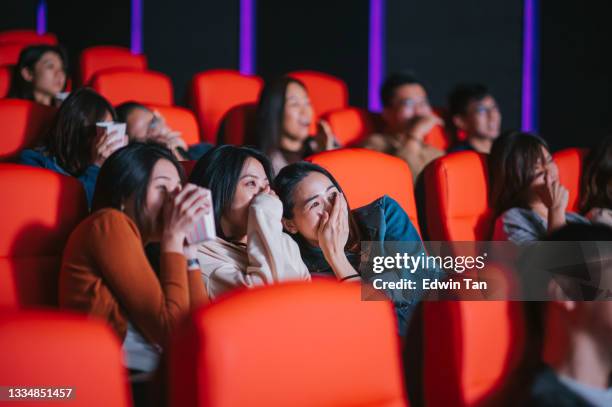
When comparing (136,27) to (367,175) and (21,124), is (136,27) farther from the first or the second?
(367,175)

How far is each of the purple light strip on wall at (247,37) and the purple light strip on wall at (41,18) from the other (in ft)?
7.24

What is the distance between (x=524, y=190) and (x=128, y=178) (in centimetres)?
147

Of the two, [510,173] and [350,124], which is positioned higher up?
[350,124]

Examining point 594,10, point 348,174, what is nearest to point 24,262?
point 348,174

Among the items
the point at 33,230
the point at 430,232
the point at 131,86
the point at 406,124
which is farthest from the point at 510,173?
the point at 131,86

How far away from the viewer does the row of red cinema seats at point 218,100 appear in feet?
11.3

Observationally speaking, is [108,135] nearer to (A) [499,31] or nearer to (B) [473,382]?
(B) [473,382]

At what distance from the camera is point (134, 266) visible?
5.16ft

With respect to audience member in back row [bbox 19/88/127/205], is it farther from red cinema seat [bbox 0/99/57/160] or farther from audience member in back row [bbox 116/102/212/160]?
audience member in back row [bbox 116/102/212/160]

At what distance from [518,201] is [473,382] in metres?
1.53

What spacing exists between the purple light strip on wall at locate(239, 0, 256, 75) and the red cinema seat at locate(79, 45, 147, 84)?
0.69 meters

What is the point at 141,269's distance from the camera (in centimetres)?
158

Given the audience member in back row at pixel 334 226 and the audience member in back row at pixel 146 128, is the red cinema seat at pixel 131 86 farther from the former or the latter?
the audience member in back row at pixel 334 226

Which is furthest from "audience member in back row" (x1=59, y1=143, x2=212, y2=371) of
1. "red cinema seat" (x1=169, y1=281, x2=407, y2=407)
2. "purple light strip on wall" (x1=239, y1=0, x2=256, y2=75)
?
"purple light strip on wall" (x1=239, y1=0, x2=256, y2=75)
